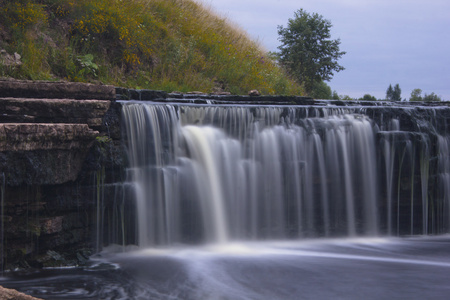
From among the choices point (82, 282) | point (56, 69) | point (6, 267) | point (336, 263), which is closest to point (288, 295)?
point (336, 263)

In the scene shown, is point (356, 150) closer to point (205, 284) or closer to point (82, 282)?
point (205, 284)

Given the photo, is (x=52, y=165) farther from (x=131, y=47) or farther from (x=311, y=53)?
(x=311, y=53)

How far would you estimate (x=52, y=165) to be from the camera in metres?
6.70

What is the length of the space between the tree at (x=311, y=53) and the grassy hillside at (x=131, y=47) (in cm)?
265

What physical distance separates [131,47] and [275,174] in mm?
7431

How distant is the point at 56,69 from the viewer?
39.5 feet

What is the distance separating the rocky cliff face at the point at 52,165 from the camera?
636 cm

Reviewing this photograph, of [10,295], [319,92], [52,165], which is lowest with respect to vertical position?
[10,295]

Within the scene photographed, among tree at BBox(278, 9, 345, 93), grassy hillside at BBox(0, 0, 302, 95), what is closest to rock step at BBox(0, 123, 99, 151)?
grassy hillside at BBox(0, 0, 302, 95)

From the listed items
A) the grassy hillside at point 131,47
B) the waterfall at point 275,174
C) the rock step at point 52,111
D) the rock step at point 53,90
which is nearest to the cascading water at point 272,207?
the waterfall at point 275,174

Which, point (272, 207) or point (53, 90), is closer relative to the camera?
point (53, 90)

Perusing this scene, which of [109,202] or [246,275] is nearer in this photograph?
[246,275]

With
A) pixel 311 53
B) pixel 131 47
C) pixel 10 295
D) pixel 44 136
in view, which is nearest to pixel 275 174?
pixel 44 136

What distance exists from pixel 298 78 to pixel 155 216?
1513 cm
